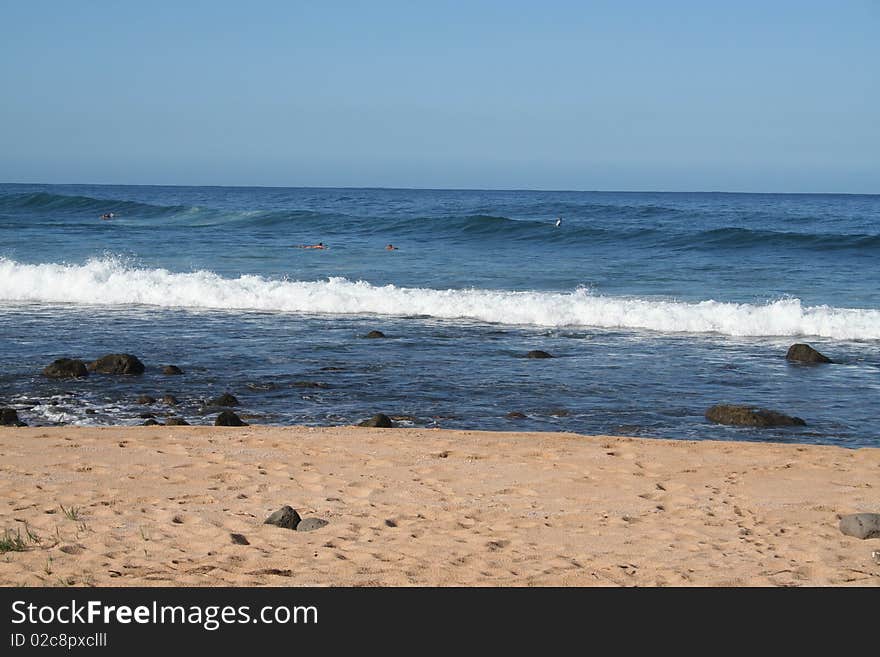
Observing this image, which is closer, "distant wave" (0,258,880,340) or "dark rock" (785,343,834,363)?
"dark rock" (785,343,834,363)

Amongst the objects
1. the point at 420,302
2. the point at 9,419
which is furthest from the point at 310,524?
the point at 420,302

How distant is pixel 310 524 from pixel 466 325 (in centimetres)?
1206

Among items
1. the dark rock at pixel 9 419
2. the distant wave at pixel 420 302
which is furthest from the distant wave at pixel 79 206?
the dark rock at pixel 9 419

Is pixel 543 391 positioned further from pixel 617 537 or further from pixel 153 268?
pixel 153 268

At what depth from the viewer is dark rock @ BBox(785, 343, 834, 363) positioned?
1455cm

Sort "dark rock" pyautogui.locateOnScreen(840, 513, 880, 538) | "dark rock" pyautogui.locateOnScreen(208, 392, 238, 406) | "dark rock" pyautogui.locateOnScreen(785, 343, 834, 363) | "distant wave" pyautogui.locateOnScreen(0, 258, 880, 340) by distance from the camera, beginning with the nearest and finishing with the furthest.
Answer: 1. "dark rock" pyautogui.locateOnScreen(840, 513, 880, 538)
2. "dark rock" pyautogui.locateOnScreen(208, 392, 238, 406)
3. "dark rock" pyautogui.locateOnScreen(785, 343, 834, 363)
4. "distant wave" pyautogui.locateOnScreen(0, 258, 880, 340)

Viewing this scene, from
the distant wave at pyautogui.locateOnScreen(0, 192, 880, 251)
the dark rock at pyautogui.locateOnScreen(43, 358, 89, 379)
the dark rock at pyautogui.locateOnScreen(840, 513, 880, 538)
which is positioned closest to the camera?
the dark rock at pyautogui.locateOnScreen(840, 513, 880, 538)

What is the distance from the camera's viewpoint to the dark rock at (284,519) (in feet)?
21.7

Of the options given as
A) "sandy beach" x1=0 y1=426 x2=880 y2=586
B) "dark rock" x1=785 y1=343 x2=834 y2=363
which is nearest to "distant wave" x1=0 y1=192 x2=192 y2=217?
"dark rock" x1=785 y1=343 x2=834 y2=363

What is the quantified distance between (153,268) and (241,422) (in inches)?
686

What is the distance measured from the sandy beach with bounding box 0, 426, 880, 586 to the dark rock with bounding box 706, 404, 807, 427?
1.37 metres

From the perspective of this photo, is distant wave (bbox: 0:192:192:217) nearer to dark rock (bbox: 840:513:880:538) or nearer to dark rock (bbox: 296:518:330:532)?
dark rock (bbox: 296:518:330:532)

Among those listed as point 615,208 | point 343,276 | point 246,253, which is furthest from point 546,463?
point 615,208

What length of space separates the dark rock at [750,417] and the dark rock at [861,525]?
13.6 feet
